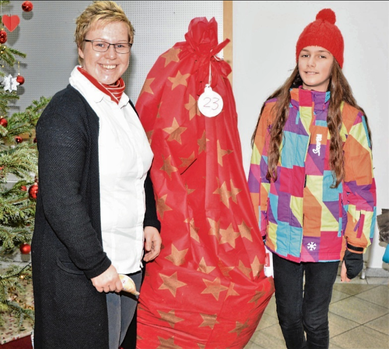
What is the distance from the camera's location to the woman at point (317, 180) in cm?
184

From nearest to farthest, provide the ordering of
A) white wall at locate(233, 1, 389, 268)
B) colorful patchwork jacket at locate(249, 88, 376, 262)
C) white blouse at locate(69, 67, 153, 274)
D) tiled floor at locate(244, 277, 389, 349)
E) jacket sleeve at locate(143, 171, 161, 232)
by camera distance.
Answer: white blouse at locate(69, 67, 153, 274)
jacket sleeve at locate(143, 171, 161, 232)
colorful patchwork jacket at locate(249, 88, 376, 262)
tiled floor at locate(244, 277, 389, 349)
white wall at locate(233, 1, 389, 268)

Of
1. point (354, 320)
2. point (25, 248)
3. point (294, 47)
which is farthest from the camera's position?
point (294, 47)

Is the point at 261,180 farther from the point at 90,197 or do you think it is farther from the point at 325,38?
the point at 90,197

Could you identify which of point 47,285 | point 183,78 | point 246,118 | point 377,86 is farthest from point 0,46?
point 377,86

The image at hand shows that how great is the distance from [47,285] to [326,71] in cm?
122

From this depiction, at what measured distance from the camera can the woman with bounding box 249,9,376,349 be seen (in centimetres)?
184

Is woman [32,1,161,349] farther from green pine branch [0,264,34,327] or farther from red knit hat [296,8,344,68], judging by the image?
green pine branch [0,264,34,327]

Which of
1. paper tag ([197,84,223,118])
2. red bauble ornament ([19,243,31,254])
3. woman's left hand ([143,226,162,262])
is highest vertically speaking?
paper tag ([197,84,223,118])

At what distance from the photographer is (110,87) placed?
4.98ft

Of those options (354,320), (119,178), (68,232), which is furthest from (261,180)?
(354,320)

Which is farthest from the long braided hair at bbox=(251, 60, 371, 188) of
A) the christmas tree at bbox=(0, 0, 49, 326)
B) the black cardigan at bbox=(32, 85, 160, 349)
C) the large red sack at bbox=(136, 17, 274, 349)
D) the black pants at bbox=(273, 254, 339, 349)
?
the christmas tree at bbox=(0, 0, 49, 326)

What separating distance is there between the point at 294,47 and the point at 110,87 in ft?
7.42

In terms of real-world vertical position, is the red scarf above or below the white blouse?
above

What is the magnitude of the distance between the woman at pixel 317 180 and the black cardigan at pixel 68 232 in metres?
0.76
